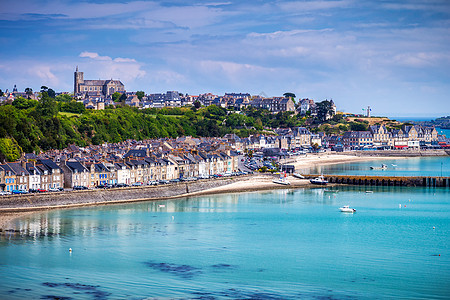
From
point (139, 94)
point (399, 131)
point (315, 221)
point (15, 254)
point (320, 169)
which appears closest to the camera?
point (15, 254)

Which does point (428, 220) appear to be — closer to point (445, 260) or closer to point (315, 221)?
point (315, 221)

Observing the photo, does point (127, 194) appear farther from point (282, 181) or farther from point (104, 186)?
point (282, 181)

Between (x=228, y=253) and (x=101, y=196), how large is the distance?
16074 millimetres

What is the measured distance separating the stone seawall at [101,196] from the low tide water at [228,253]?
1117 mm

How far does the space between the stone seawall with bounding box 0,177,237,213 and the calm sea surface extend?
1.11 meters

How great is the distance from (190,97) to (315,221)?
126424 mm

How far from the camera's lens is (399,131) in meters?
128

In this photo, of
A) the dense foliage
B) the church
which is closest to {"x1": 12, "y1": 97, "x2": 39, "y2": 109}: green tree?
the dense foliage

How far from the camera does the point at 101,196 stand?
4519 cm

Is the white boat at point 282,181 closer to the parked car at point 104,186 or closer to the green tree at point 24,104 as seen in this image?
the parked car at point 104,186

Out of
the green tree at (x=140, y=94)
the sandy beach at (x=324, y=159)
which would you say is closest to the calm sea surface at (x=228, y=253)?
the sandy beach at (x=324, y=159)

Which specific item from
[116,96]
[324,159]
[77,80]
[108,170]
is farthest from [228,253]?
[77,80]

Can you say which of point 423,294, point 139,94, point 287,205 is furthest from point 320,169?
point 139,94

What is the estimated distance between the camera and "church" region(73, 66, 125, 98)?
156 metres
